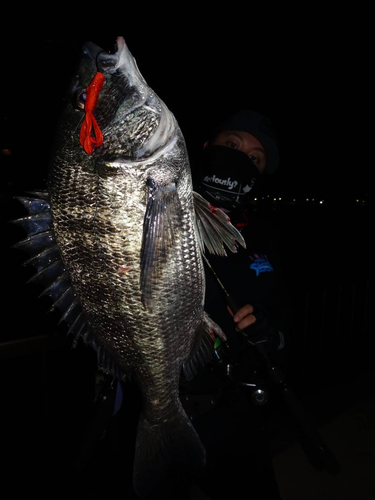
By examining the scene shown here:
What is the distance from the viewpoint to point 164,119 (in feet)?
4.50

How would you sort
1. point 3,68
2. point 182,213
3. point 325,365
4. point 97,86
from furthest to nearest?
1. point 3,68
2. point 325,365
3. point 182,213
4. point 97,86

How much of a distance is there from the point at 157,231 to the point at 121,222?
0.14 m

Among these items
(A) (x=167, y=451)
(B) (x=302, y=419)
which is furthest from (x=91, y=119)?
(B) (x=302, y=419)

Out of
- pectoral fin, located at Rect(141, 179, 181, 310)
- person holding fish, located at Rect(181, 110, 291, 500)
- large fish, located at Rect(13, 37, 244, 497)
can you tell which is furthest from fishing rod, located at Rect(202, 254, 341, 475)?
pectoral fin, located at Rect(141, 179, 181, 310)

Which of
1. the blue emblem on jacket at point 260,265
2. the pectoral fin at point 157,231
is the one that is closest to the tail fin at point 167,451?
the pectoral fin at point 157,231

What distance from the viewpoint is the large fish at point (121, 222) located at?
1.36 m

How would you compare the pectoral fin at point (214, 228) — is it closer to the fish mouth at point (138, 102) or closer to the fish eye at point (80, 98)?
the fish mouth at point (138, 102)

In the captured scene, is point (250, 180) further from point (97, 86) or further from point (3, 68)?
point (3, 68)

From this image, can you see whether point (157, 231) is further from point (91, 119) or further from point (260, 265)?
point (260, 265)

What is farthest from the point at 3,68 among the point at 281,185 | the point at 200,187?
the point at 281,185

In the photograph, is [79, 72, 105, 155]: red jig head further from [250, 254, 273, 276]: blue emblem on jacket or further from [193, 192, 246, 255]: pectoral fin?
[250, 254, 273, 276]: blue emblem on jacket

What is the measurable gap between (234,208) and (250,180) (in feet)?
0.70

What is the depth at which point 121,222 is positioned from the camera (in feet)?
4.46

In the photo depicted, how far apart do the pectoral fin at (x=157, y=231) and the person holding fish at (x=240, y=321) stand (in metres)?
0.60
